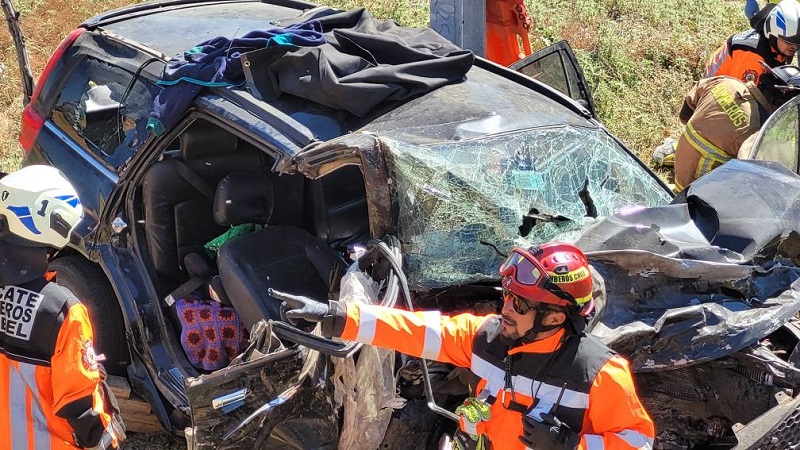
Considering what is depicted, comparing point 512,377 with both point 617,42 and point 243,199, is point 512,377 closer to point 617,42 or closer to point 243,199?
point 243,199

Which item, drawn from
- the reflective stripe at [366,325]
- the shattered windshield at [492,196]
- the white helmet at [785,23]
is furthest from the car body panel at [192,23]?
the white helmet at [785,23]

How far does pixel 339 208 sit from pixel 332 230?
5.0 inches

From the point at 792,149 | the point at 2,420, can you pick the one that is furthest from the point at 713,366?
the point at 2,420

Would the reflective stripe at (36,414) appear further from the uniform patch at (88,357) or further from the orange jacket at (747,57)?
the orange jacket at (747,57)

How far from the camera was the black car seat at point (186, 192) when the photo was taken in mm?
4730

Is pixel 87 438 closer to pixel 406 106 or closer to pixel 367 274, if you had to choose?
pixel 367 274

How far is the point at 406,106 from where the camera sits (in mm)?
4359

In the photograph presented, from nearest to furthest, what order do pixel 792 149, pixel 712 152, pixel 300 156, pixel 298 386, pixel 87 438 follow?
1. pixel 87 438
2. pixel 298 386
3. pixel 300 156
4. pixel 792 149
5. pixel 712 152

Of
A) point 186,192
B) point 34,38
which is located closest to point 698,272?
point 186,192

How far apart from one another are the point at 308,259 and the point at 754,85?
3.54 meters

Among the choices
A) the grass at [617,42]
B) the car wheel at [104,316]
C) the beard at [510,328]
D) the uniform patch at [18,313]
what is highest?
the beard at [510,328]

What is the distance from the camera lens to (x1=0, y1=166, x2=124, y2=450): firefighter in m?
3.23

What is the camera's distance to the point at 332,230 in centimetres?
516

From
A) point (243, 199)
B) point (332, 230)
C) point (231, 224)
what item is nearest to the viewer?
point (243, 199)
